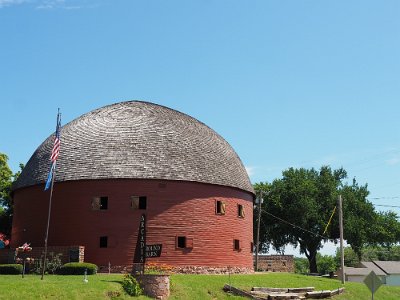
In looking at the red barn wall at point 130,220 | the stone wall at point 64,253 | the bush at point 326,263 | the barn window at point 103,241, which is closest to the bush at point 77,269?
the stone wall at point 64,253

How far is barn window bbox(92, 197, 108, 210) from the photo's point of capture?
3600 cm

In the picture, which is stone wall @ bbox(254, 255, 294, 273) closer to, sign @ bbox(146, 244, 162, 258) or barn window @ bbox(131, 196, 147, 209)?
barn window @ bbox(131, 196, 147, 209)

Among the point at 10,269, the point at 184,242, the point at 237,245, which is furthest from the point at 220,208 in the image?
the point at 10,269

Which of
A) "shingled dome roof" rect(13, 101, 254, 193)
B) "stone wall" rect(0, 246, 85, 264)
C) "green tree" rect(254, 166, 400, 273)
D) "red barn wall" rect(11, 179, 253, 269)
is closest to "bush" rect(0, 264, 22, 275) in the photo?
"stone wall" rect(0, 246, 85, 264)

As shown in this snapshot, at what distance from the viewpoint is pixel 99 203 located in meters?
36.0

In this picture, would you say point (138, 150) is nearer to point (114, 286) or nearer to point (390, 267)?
point (114, 286)

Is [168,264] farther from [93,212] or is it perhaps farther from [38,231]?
[38,231]

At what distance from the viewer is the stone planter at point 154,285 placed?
25.3 m

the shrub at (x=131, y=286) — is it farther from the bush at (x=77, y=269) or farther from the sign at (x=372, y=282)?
the sign at (x=372, y=282)

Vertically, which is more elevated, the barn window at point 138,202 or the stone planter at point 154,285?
the barn window at point 138,202

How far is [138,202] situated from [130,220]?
4.31 ft

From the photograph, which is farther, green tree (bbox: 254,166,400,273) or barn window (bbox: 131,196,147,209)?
green tree (bbox: 254,166,400,273)

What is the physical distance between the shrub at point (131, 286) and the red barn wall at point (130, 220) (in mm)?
9569

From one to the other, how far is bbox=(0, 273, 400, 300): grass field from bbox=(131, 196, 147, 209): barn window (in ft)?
23.5
